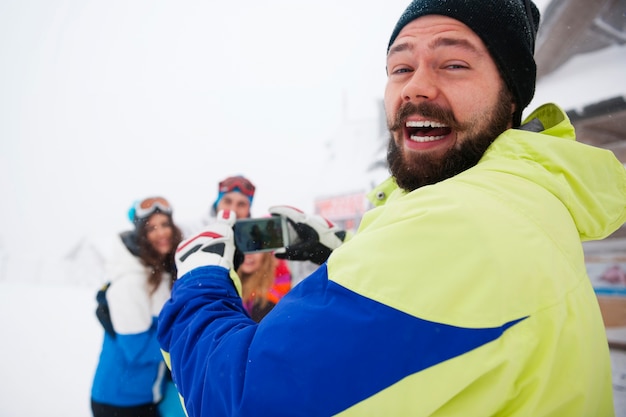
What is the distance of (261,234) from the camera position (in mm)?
1794

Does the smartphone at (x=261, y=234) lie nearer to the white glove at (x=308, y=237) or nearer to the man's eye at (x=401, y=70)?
the white glove at (x=308, y=237)

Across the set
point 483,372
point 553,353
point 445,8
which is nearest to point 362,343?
point 483,372

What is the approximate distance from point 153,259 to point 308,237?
1.73 metres

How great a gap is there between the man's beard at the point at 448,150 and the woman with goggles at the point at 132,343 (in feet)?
7.57

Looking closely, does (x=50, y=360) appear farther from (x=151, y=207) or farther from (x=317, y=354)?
(x=317, y=354)

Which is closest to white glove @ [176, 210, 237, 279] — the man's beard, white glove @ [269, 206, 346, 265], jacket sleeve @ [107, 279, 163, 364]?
white glove @ [269, 206, 346, 265]

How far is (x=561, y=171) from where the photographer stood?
0.87 m

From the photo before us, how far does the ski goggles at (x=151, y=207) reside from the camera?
3262mm

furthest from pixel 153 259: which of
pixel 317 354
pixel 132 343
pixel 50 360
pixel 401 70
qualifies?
pixel 50 360

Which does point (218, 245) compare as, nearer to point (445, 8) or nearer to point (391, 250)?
point (391, 250)

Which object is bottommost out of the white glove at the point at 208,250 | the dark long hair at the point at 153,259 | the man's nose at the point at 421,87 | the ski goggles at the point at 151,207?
the dark long hair at the point at 153,259

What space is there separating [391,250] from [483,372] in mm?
270

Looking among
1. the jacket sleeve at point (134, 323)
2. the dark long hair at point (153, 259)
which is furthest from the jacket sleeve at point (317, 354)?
the dark long hair at point (153, 259)

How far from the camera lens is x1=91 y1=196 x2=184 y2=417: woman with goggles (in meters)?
2.62
